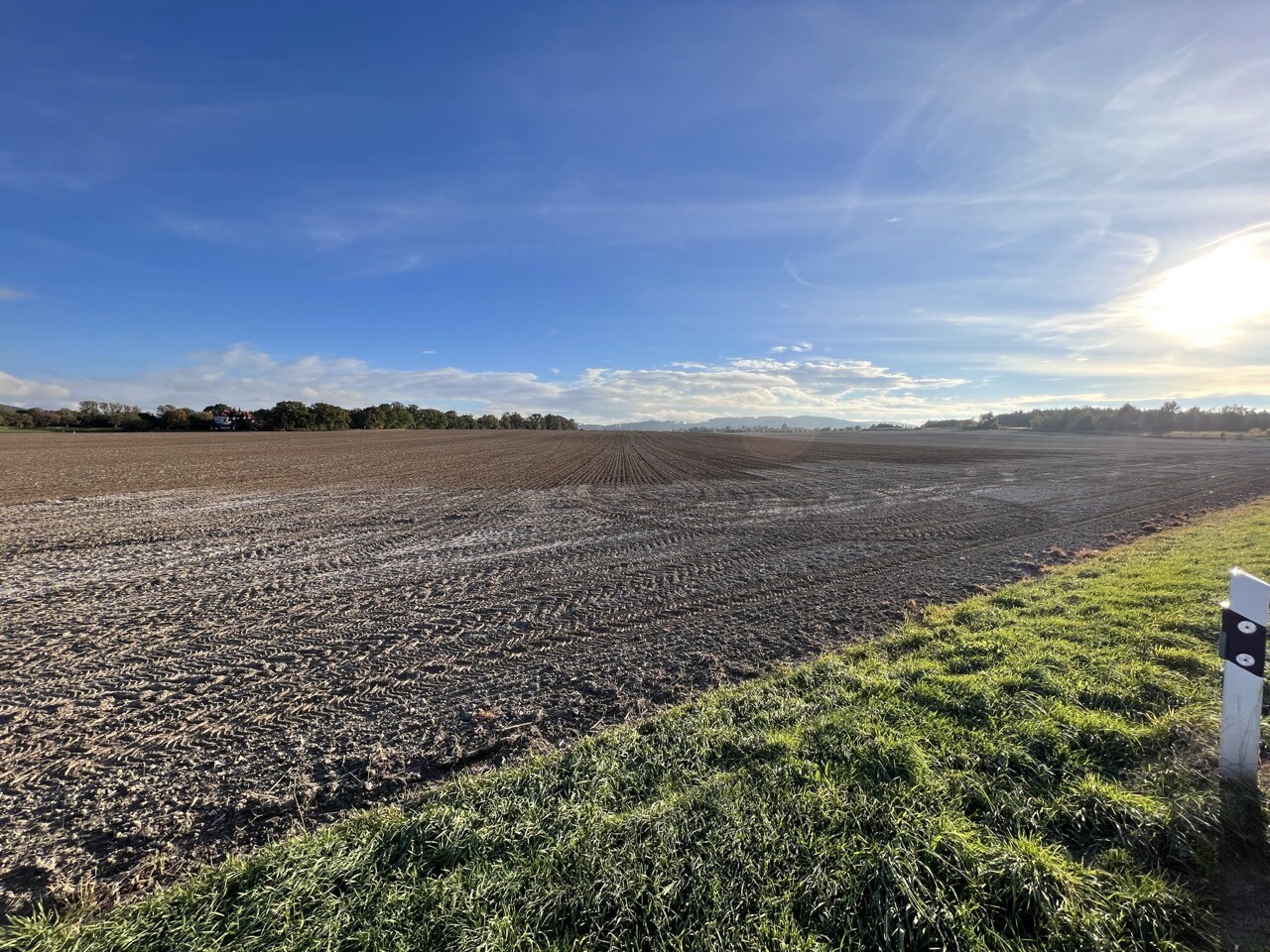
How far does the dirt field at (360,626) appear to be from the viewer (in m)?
3.58

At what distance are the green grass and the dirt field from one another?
706mm

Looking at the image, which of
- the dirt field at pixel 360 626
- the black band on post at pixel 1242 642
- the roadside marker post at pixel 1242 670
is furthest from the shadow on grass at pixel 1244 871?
the dirt field at pixel 360 626

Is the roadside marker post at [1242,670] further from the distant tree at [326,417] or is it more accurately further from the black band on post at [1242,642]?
the distant tree at [326,417]

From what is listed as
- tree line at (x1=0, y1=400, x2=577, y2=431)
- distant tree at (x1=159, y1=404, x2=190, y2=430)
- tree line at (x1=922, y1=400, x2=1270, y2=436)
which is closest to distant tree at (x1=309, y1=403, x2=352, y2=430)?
tree line at (x1=0, y1=400, x2=577, y2=431)

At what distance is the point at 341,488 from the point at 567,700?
16.8 m

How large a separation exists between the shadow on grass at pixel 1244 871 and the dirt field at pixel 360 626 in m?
3.32

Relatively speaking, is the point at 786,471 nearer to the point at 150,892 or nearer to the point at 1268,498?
the point at 1268,498

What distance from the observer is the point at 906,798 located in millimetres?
3104

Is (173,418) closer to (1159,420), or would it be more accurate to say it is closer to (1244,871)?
(1244,871)

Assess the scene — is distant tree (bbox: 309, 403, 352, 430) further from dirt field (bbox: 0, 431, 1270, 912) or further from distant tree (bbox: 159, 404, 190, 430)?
dirt field (bbox: 0, 431, 1270, 912)

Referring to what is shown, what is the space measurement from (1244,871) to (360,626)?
7.88 metres

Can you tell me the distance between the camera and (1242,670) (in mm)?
3047

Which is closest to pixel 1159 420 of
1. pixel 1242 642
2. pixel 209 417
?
pixel 1242 642

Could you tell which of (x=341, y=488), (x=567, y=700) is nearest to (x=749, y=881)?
(x=567, y=700)
